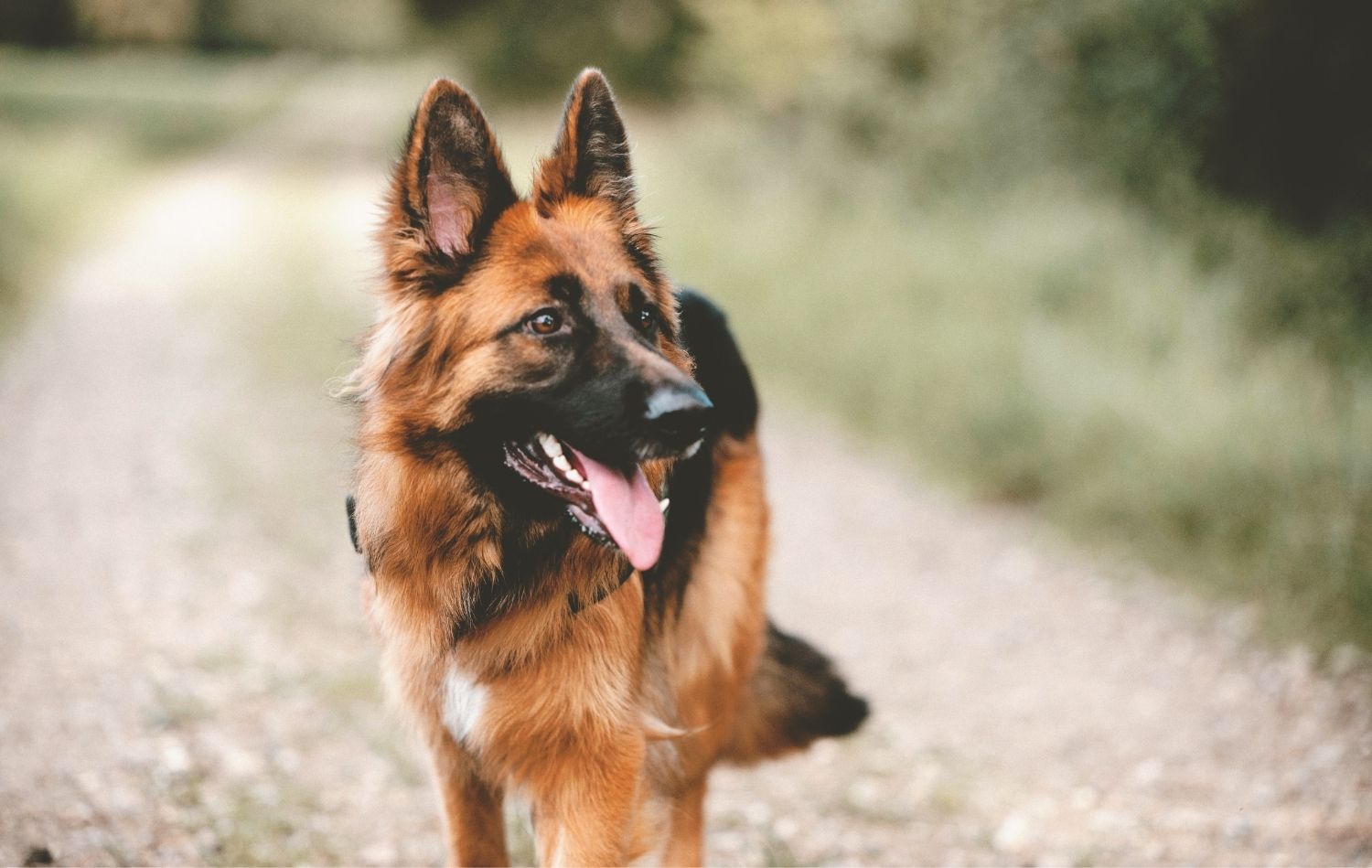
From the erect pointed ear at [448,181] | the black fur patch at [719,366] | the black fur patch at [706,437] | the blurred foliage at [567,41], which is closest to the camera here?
the erect pointed ear at [448,181]

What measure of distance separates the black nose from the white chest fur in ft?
2.69

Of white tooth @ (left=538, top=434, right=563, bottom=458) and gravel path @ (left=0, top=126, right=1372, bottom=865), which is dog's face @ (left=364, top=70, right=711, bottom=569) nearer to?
white tooth @ (left=538, top=434, right=563, bottom=458)

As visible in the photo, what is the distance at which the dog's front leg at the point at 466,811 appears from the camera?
9.30 ft

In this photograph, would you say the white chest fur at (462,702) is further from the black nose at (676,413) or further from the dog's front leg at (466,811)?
the black nose at (676,413)

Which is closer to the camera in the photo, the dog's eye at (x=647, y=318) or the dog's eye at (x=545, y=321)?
→ the dog's eye at (x=545, y=321)

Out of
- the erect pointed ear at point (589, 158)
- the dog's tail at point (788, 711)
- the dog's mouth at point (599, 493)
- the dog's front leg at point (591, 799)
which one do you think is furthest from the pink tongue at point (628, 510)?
the dog's tail at point (788, 711)

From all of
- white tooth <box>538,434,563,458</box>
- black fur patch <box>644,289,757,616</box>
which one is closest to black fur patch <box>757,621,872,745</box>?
black fur patch <box>644,289,757,616</box>

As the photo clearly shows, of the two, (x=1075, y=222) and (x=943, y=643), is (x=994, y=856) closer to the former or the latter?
(x=943, y=643)

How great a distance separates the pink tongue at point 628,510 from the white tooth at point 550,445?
72mm

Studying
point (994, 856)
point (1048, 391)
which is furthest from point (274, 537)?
point (1048, 391)

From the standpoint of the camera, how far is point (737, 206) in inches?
527

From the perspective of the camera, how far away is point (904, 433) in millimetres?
7973

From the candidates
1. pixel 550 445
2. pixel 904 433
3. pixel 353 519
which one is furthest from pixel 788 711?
pixel 904 433

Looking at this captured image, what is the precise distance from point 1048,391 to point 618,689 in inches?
212
